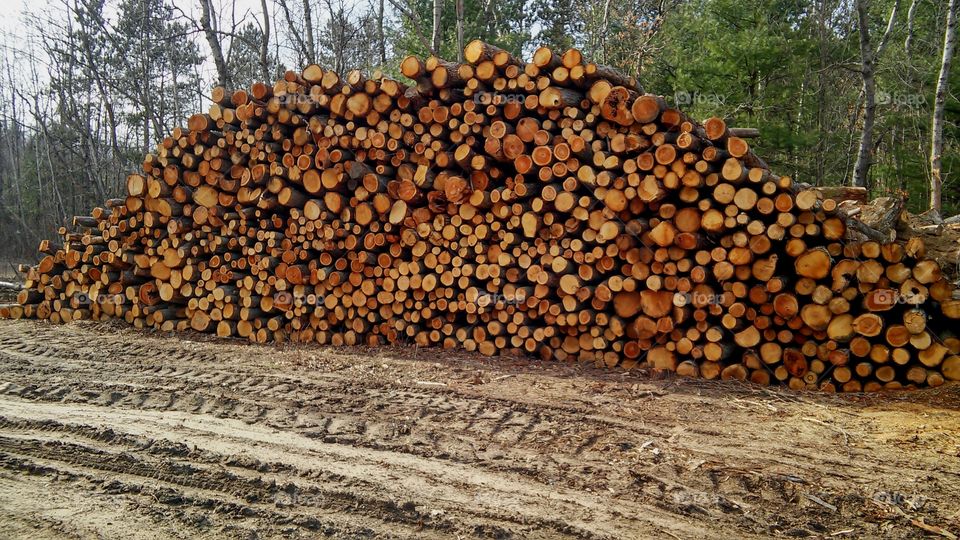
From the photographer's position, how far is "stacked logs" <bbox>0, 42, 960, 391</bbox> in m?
4.63

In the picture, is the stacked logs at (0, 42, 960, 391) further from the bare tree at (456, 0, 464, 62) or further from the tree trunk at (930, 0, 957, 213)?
the tree trunk at (930, 0, 957, 213)

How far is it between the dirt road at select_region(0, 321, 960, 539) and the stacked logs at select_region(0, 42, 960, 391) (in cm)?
47

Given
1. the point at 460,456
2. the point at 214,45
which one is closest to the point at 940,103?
the point at 460,456

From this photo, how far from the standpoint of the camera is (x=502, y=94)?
5.59 meters

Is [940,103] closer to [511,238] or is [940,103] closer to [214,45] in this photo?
[511,238]

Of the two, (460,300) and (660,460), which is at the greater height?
(460,300)

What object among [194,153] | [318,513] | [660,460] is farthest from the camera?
[194,153]

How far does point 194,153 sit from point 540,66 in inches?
164

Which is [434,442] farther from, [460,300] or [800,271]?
[800,271]

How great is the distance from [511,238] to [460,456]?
2.56 meters

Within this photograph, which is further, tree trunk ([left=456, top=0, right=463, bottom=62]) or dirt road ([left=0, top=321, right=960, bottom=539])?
tree trunk ([left=456, top=0, right=463, bottom=62])

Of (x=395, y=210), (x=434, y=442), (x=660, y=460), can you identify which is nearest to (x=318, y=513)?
(x=434, y=442)

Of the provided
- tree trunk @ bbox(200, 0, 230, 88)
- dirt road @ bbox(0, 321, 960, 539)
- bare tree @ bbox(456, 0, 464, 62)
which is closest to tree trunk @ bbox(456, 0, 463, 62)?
bare tree @ bbox(456, 0, 464, 62)

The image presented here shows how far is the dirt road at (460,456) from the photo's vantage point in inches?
110
